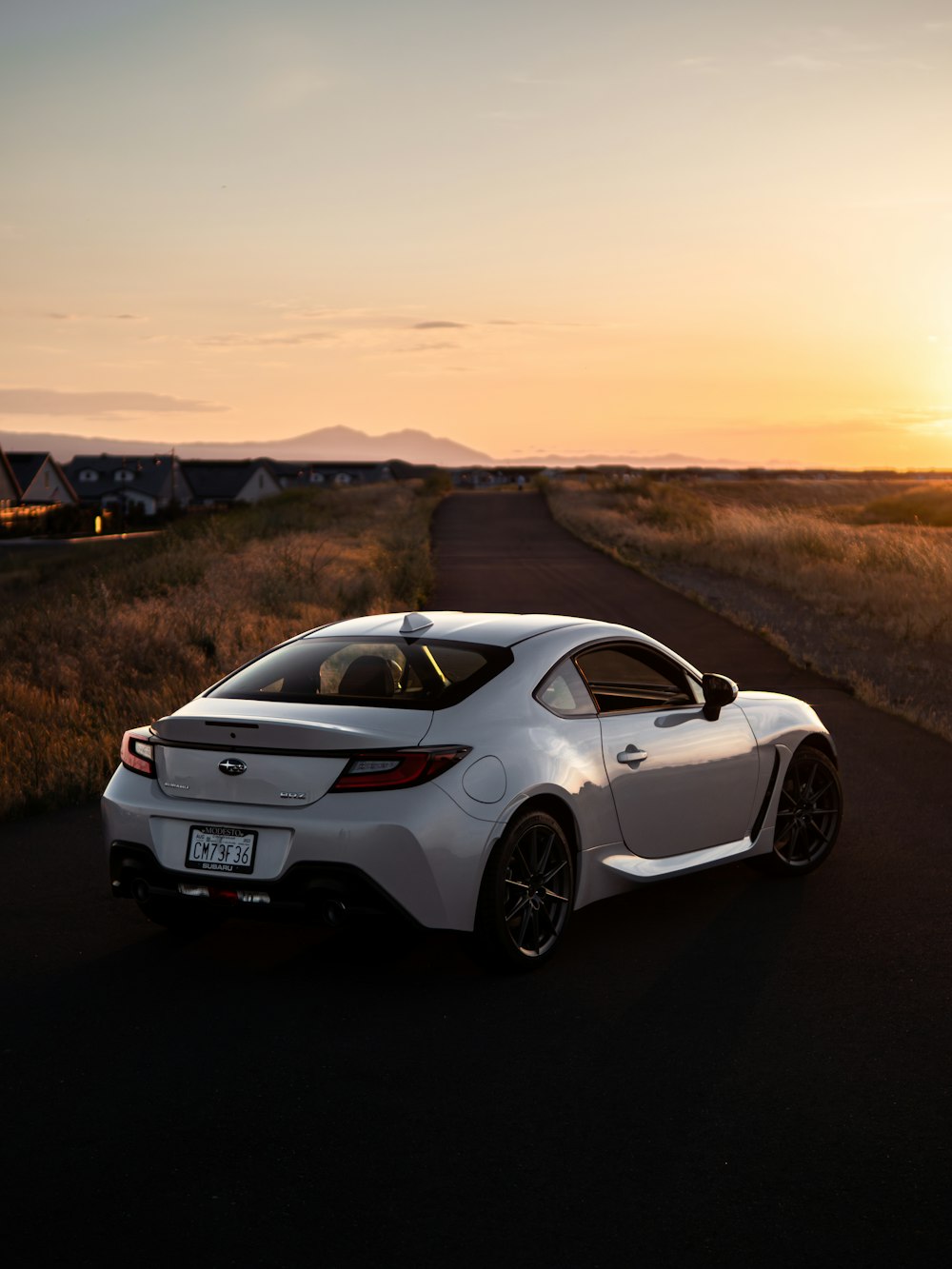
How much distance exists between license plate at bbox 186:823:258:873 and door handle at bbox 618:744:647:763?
1.84 metres

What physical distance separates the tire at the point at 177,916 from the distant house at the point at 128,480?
448 ft

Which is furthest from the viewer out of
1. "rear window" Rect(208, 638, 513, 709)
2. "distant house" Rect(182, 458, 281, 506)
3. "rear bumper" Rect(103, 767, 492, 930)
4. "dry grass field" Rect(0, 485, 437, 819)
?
"distant house" Rect(182, 458, 281, 506)

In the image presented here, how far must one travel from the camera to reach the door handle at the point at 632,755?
23.0ft

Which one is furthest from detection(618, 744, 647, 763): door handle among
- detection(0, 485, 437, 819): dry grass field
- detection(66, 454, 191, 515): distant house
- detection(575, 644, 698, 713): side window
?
detection(66, 454, 191, 515): distant house

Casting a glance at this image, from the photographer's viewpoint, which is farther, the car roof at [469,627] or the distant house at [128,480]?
the distant house at [128,480]

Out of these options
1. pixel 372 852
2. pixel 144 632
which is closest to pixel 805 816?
pixel 372 852

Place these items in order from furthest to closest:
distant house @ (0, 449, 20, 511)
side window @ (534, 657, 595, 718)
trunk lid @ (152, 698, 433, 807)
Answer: distant house @ (0, 449, 20, 511), side window @ (534, 657, 595, 718), trunk lid @ (152, 698, 433, 807)

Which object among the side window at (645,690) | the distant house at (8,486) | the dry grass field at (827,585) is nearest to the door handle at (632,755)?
the side window at (645,690)

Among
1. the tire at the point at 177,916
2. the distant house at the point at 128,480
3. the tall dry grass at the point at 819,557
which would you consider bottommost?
the distant house at the point at 128,480

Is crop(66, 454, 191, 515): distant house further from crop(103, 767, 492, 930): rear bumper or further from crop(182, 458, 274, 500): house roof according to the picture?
crop(103, 767, 492, 930): rear bumper

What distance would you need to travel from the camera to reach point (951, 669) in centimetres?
1834

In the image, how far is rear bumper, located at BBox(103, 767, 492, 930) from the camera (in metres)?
5.90

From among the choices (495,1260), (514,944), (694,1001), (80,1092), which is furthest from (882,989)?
(80,1092)

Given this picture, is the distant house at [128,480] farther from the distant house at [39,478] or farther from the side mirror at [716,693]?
the side mirror at [716,693]
